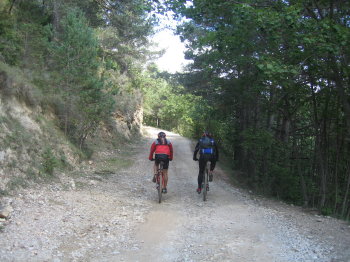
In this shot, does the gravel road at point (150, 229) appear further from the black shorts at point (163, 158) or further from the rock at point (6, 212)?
the black shorts at point (163, 158)

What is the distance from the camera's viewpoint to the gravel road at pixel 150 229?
5.24m

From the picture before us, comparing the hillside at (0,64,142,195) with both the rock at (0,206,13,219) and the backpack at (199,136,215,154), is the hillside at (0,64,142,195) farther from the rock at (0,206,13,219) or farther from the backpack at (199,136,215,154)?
the backpack at (199,136,215,154)

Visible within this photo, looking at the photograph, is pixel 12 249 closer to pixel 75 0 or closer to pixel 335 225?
pixel 335 225

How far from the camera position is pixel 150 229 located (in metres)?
6.54

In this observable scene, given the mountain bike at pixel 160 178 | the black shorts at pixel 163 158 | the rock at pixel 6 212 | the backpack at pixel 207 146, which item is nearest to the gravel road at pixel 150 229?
the rock at pixel 6 212

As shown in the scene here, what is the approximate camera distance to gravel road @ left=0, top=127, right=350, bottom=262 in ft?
17.2

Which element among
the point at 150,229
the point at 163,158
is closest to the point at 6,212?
the point at 150,229

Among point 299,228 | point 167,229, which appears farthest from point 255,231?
point 167,229

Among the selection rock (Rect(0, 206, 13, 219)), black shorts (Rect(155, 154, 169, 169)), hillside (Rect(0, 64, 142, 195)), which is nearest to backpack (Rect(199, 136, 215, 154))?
black shorts (Rect(155, 154, 169, 169))

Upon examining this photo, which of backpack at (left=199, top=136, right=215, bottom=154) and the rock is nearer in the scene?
the rock

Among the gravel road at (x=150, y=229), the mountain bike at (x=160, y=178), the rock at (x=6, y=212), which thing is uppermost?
the mountain bike at (x=160, y=178)

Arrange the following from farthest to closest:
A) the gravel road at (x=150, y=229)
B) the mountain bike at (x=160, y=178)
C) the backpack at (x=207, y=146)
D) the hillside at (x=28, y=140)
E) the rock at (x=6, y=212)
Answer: the backpack at (x=207, y=146) < the mountain bike at (x=160, y=178) < the hillside at (x=28, y=140) < the rock at (x=6, y=212) < the gravel road at (x=150, y=229)

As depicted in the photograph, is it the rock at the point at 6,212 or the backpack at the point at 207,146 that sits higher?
the backpack at the point at 207,146

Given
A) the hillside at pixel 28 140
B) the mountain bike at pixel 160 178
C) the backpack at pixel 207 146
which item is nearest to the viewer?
the hillside at pixel 28 140
